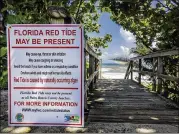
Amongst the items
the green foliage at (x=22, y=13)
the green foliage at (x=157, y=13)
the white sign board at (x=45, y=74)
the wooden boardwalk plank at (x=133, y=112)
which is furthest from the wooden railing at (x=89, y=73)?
the white sign board at (x=45, y=74)

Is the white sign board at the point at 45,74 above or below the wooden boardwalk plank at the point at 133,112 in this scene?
above

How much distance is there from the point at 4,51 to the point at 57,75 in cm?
51

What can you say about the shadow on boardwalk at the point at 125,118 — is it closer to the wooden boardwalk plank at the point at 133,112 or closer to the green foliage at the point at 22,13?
the wooden boardwalk plank at the point at 133,112

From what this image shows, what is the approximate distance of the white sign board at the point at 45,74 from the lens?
230 centimetres

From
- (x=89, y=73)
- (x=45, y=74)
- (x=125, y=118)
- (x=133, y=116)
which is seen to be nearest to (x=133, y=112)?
(x=133, y=116)

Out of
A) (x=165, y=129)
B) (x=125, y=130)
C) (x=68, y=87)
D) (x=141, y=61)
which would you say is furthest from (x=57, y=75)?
(x=141, y=61)

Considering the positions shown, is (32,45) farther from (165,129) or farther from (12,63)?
(165,129)

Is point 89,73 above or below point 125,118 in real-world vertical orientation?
above

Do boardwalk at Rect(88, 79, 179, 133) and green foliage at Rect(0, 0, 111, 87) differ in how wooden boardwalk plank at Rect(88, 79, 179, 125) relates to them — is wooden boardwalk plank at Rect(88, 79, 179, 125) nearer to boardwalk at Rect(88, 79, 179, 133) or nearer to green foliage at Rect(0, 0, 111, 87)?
boardwalk at Rect(88, 79, 179, 133)

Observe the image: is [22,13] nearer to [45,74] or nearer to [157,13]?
[45,74]

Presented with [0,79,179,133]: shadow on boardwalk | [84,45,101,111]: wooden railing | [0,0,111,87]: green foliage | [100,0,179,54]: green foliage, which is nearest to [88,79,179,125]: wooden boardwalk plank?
[0,79,179,133]: shadow on boardwalk

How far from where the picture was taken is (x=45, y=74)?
2348 mm

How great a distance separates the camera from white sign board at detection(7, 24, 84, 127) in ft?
7.54

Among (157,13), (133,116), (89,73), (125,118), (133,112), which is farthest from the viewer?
(157,13)
